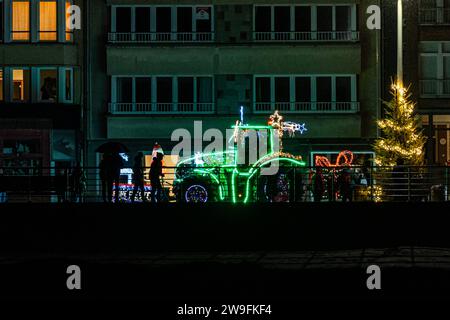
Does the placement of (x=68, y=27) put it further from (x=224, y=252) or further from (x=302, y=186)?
(x=224, y=252)

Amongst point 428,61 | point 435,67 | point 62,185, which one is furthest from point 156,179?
point 435,67

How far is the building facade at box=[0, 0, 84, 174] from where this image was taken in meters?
48.6

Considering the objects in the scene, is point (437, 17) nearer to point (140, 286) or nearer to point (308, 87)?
point (308, 87)

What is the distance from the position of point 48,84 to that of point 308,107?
44.6ft

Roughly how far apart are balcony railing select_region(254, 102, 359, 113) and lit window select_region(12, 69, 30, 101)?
1194cm

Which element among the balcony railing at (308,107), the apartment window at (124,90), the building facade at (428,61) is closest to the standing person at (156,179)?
the balcony railing at (308,107)

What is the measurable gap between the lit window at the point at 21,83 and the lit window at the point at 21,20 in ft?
5.68

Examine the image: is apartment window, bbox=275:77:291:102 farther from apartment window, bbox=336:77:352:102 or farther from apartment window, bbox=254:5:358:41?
apartment window, bbox=336:77:352:102

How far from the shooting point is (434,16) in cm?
5038

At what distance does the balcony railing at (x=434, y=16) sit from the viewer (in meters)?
50.2

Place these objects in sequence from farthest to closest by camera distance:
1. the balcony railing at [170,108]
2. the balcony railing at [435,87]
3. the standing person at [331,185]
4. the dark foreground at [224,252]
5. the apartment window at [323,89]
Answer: the balcony railing at [435,87], the apartment window at [323,89], the balcony railing at [170,108], the standing person at [331,185], the dark foreground at [224,252]

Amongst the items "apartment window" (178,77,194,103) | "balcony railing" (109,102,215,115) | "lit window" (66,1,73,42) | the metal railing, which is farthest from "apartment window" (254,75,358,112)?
the metal railing

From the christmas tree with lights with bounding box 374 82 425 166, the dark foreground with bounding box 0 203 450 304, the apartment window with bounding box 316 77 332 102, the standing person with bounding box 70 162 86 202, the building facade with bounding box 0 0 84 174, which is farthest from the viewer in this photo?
the apartment window with bounding box 316 77 332 102

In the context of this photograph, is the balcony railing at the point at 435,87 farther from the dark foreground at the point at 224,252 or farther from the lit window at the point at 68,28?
the dark foreground at the point at 224,252
